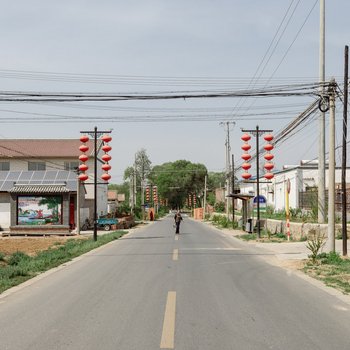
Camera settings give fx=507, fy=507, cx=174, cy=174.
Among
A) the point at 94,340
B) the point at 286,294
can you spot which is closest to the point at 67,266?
the point at 286,294

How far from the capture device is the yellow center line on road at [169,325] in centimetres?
655

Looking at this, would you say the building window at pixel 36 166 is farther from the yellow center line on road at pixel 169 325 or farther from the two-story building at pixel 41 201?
the yellow center line on road at pixel 169 325

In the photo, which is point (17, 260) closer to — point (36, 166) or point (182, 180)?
point (36, 166)

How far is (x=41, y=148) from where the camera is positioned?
6147cm

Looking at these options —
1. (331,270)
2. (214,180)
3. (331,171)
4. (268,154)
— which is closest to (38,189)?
(268,154)

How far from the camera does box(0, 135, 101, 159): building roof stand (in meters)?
59.1

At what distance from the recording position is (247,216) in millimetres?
41562

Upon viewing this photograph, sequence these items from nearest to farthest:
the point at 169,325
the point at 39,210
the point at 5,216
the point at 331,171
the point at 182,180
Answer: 1. the point at 169,325
2. the point at 331,171
3. the point at 39,210
4. the point at 5,216
5. the point at 182,180

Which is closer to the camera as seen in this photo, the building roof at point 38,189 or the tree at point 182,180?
the building roof at point 38,189

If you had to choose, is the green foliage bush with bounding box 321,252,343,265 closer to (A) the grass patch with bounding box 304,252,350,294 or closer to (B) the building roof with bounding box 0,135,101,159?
(A) the grass patch with bounding box 304,252,350,294

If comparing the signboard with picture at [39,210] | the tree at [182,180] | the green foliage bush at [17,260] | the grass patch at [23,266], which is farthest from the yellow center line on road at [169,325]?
the tree at [182,180]

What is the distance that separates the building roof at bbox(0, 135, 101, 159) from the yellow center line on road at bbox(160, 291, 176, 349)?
48891mm

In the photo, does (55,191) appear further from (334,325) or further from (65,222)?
(334,325)

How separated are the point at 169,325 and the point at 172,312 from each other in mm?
1004
